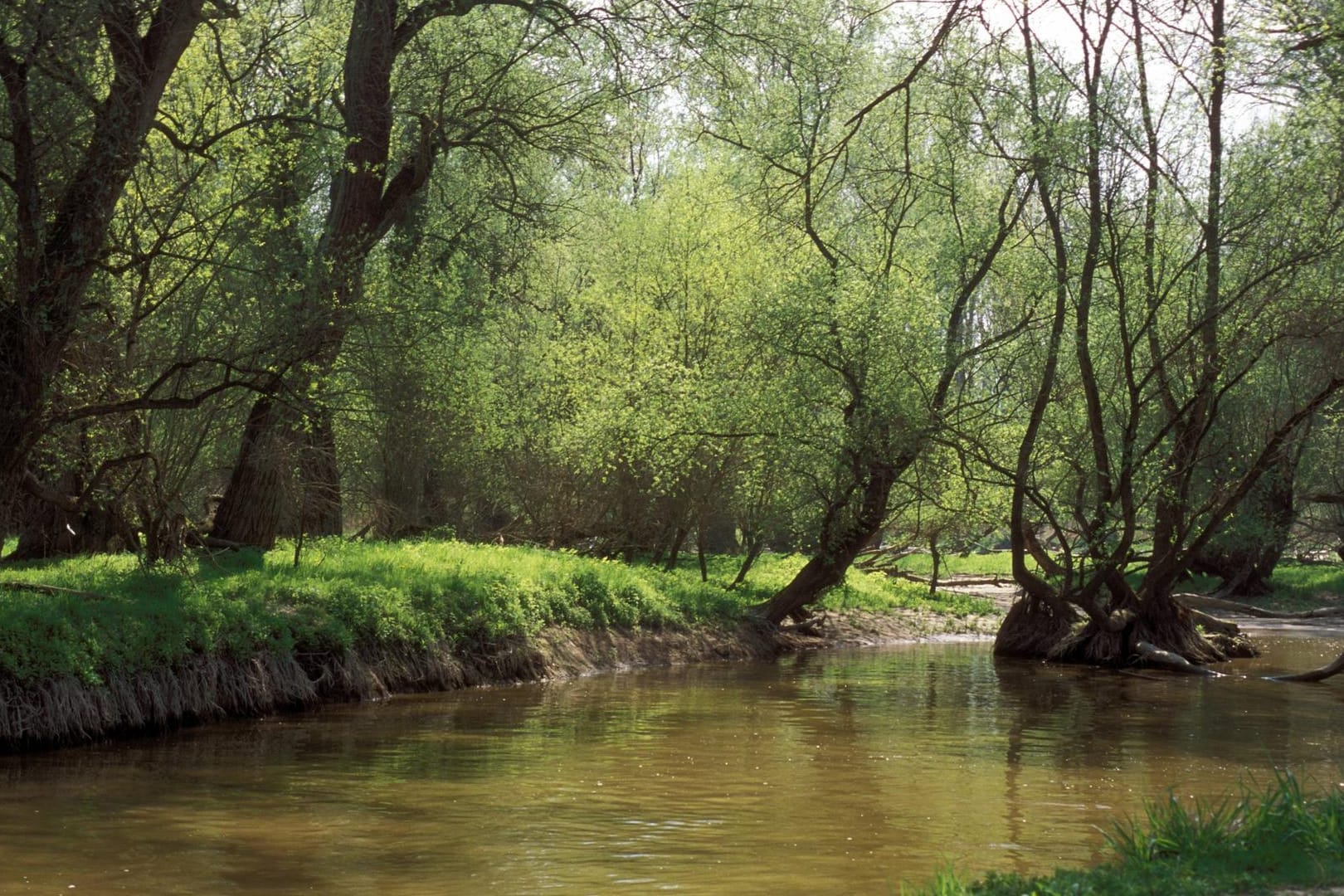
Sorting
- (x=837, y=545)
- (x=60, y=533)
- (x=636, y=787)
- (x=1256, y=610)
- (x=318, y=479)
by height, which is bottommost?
(x=636, y=787)

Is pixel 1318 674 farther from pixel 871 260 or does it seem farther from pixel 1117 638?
pixel 871 260

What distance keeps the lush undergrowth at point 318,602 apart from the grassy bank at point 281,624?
0.08ft

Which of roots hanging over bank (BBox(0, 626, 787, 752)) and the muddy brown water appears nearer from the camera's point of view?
the muddy brown water

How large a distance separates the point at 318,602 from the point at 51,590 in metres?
3.47

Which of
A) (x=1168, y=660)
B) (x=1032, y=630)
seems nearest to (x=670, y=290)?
(x=1032, y=630)

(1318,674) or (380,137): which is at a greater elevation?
(380,137)

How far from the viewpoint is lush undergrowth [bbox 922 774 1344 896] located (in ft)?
22.5

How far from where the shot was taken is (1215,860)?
7.39 m

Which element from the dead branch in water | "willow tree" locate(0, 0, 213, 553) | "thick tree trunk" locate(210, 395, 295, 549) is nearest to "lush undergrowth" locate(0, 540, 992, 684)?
"thick tree trunk" locate(210, 395, 295, 549)

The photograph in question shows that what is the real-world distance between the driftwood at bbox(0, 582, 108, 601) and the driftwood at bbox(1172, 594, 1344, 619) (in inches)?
849

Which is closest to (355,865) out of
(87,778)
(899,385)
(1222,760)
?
(87,778)

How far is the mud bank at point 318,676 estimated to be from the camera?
1330cm

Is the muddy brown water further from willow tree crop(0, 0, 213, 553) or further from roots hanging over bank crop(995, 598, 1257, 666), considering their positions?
roots hanging over bank crop(995, 598, 1257, 666)

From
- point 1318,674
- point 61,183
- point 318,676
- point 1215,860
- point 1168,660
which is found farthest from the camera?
point 1168,660
